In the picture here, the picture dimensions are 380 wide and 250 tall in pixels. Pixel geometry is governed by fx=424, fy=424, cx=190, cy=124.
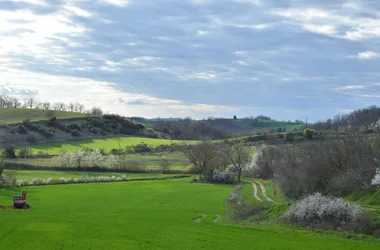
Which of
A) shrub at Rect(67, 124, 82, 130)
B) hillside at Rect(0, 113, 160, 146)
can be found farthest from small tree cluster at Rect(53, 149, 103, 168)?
shrub at Rect(67, 124, 82, 130)

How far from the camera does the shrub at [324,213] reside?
28.1m

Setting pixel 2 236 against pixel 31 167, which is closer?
pixel 2 236

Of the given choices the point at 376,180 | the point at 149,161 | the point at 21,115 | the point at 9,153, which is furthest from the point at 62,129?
the point at 376,180

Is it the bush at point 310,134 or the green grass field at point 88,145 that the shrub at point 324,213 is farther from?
the bush at point 310,134

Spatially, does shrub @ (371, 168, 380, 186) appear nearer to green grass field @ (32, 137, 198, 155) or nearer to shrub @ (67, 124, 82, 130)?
green grass field @ (32, 137, 198, 155)

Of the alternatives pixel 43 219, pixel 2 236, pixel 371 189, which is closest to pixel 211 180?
pixel 371 189

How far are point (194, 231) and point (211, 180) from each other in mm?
67293

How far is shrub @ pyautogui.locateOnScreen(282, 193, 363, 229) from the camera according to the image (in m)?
28.1

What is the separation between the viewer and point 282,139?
151 meters

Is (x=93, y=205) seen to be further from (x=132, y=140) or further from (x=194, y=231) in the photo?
(x=132, y=140)

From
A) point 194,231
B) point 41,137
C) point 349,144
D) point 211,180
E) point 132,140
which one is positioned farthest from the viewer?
point 132,140

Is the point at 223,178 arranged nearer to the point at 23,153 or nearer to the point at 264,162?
the point at 264,162

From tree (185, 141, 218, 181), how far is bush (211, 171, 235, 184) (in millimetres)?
1691

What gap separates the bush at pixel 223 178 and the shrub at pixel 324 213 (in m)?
60.1
